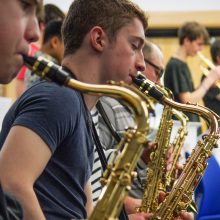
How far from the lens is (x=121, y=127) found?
315 centimetres

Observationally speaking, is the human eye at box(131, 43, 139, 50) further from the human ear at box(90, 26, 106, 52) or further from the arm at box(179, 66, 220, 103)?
the arm at box(179, 66, 220, 103)

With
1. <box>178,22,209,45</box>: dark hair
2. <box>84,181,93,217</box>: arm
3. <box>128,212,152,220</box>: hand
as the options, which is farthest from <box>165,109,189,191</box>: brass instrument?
<box>178,22,209,45</box>: dark hair

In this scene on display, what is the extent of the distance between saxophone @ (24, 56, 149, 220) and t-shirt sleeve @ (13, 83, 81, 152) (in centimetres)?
26

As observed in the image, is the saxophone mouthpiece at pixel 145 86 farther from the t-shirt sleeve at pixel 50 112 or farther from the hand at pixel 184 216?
the hand at pixel 184 216

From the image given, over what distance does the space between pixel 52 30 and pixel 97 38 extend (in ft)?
4.80

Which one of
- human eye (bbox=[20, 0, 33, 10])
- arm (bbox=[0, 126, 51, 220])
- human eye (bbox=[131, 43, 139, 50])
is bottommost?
arm (bbox=[0, 126, 51, 220])

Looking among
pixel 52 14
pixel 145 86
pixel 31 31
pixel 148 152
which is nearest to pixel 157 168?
pixel 148 152

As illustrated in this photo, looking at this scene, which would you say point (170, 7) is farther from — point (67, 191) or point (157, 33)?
point (67, 191)

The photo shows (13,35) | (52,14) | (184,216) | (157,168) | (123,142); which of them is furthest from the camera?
(52,14)

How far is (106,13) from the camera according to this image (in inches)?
93.3

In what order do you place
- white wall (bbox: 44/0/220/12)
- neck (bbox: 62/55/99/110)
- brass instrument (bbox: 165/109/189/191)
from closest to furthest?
1. neck (bbox: 62/55/99/110)
2. brass instrument (bbox: 165/109/189/191)
3. white wall (bbox: 44/0/220/12)

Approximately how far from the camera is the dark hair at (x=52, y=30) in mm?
3707

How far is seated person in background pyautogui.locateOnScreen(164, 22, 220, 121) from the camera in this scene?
5.17 meters

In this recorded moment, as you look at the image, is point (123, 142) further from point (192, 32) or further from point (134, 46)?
point (192, 32)
